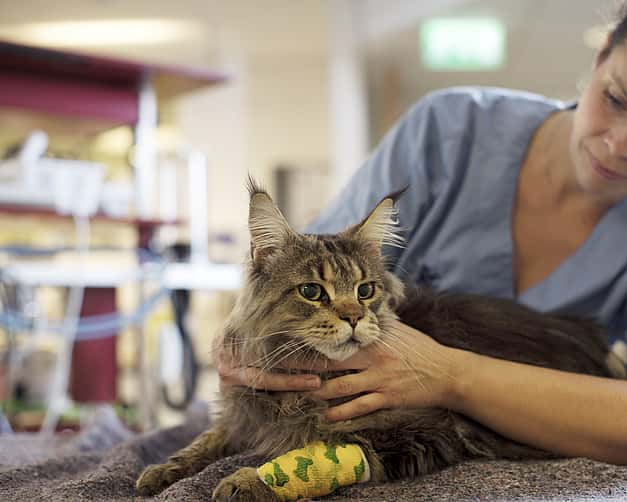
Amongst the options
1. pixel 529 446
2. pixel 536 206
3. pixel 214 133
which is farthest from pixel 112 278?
pixel 214 133

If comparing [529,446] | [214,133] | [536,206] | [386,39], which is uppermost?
[386,39]

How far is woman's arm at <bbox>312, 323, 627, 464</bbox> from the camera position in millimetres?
1024

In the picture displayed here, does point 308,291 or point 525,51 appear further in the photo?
point 525,51

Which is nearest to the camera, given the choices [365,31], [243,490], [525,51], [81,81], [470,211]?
[243,490]

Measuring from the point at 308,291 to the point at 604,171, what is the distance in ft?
2.21

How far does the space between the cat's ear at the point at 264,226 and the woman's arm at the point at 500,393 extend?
0.22 meters

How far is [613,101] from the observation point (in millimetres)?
1228

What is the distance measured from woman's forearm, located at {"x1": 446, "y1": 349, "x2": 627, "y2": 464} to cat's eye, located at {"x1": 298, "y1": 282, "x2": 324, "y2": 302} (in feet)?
0.81

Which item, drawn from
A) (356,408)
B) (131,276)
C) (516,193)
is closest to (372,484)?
(356,408)

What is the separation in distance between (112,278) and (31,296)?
0.37 m

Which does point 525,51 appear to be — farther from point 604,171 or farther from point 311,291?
point 311,291

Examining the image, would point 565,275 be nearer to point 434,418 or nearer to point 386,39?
point 434,418

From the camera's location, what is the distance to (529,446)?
1092mm

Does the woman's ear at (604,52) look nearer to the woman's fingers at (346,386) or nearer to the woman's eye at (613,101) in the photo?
the woman's eye at (613,101)
